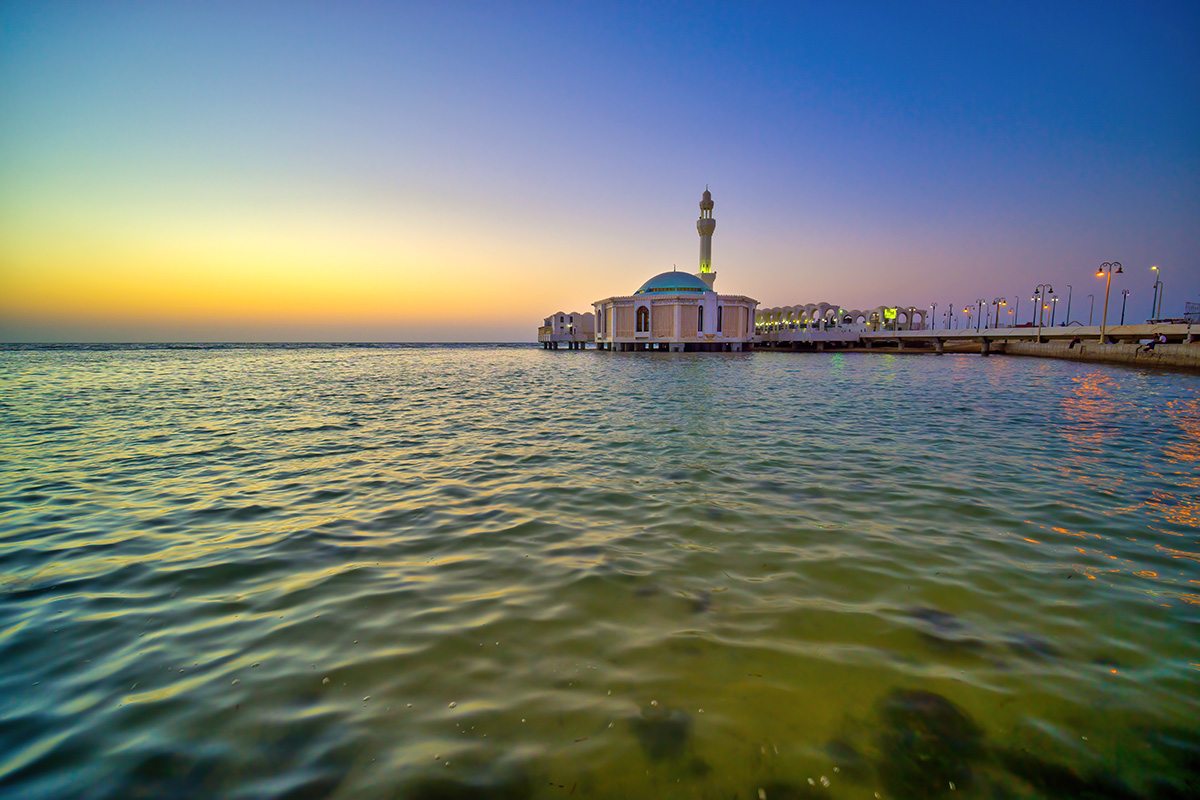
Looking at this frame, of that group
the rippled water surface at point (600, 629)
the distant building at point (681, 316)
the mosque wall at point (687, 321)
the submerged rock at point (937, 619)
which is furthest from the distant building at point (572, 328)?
the submerged rock at point (937, 619)

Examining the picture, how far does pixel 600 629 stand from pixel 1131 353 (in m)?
54.2

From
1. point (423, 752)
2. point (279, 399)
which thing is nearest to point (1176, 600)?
point (423, 752)

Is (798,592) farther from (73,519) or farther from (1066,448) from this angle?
(1066,448)

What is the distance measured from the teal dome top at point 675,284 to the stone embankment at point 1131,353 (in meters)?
45.3

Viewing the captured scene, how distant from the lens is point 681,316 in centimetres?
8238

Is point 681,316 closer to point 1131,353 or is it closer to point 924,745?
point 1131,353

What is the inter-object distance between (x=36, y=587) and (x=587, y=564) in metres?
5.04

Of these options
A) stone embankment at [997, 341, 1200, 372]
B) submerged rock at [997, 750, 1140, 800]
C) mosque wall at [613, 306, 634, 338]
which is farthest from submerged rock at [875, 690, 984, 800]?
mosque wall at [613, 306, 634, 338]

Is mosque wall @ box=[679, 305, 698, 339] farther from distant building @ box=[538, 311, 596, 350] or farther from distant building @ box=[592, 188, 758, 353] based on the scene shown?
distant building @ box=[538, 311, 596, 350]

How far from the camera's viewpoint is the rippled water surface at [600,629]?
2525mm

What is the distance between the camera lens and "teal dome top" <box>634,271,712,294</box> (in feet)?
273

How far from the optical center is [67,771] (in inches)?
97.7

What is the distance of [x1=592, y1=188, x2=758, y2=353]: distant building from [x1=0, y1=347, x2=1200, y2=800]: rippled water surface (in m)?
74.6

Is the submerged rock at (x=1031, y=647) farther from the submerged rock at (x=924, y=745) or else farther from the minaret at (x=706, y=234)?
the minaret at (x=706, y=234)
